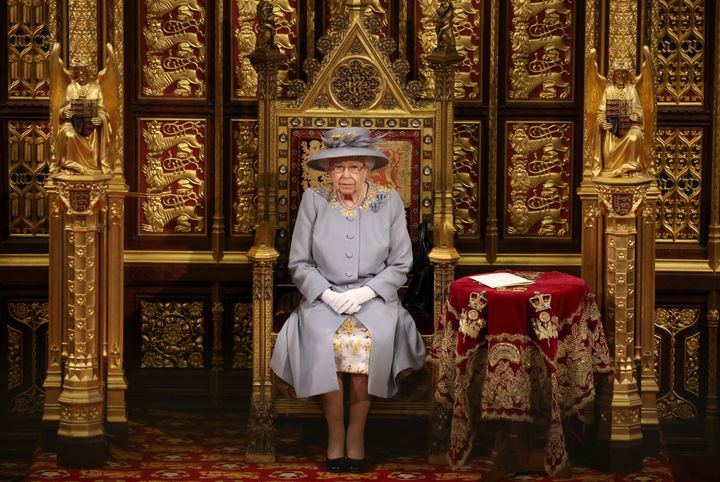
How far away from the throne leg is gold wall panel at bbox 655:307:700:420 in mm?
2360

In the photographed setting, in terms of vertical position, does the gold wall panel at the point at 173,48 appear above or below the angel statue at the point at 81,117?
above

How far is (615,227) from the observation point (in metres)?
7.15

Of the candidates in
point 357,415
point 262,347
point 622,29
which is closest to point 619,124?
point 622,29

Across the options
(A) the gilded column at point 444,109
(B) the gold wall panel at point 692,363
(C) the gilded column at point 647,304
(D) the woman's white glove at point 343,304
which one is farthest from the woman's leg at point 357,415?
(B) the gold wall panel at point 692,363

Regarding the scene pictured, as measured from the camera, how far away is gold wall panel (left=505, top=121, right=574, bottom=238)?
8352 millimetres

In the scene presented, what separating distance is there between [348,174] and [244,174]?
3.91 feet

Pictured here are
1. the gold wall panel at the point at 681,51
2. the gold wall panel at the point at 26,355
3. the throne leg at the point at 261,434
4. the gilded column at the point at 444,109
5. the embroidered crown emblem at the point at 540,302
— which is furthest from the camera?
the gold wall panel at the point at 26,355

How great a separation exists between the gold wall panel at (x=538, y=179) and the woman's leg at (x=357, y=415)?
175cm

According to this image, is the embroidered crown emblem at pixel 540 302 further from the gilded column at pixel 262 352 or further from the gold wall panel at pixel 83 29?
the gold wall panel at pixel 83 29

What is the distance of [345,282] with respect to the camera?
7324 mm

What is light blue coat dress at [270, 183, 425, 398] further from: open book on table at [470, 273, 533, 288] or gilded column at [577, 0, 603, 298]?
gilded column at [577, 0, 603, 298]

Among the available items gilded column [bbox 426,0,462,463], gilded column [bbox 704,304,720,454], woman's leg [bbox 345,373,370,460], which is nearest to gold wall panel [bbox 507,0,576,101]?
gilded column [bbox 426,0,462,463]

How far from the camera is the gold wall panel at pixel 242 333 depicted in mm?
8398

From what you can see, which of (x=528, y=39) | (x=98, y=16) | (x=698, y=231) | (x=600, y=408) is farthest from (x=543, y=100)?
(x=98, y=16)
